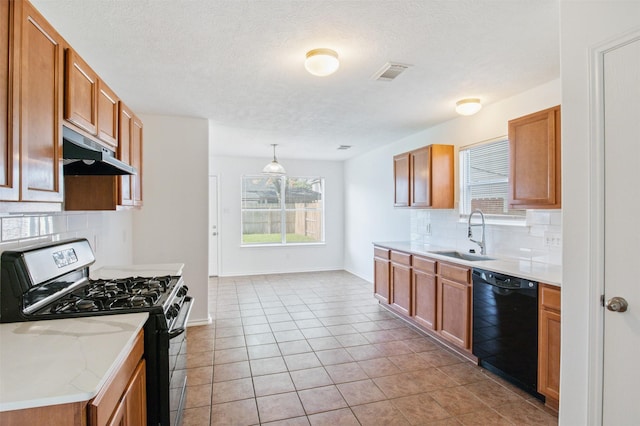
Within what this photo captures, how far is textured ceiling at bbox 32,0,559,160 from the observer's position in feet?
6.29

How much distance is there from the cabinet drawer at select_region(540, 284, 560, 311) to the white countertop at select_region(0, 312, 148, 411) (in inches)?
97.3

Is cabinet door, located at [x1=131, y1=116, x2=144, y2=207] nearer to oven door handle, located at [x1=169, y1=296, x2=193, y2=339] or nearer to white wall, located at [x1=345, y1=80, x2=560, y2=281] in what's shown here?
oven door handle, located at [x1=169, y1=296, x2=193, y2=339]

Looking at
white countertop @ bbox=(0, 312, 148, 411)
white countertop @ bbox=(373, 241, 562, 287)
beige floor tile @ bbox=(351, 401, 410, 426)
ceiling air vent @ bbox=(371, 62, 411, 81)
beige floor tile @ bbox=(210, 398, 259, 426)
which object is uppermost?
ceiling air vent @ bbox=(371, 62, 411, 81)

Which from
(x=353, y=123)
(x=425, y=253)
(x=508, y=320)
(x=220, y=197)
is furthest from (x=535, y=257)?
(x=220, y=197)

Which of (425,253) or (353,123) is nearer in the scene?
(425,253)

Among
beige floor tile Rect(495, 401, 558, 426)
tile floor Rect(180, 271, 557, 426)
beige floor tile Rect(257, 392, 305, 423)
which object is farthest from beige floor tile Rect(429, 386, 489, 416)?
beige floor tile Rect(257, 392, 305, 423)

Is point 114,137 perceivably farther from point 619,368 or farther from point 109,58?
point 619,368

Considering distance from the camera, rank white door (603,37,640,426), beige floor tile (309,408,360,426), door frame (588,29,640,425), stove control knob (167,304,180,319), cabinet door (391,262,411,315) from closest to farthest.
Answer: white door (603,37,640,426), door frame (588,29,640,425), stove control knob (167,304,180,319), beige floor tile (309,408,360,426), cabinet door (391,262,411,315)

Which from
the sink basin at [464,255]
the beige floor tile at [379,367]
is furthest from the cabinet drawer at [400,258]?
the beige floor tile at [379,367]

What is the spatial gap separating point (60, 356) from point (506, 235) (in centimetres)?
352

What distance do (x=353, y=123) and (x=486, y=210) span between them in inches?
74.9

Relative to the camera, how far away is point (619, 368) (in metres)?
1.61

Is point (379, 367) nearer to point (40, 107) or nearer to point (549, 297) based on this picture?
point (549, 297)

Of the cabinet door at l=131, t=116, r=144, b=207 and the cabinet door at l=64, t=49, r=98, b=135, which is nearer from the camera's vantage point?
the cabinet door at l=64, t=49, r=98, b=135
